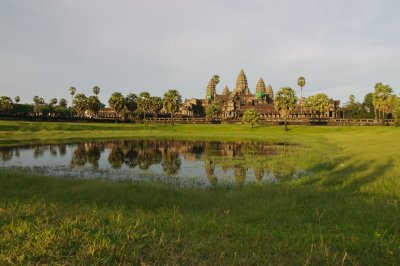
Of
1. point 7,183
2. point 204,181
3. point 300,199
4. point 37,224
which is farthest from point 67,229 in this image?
point 204,181

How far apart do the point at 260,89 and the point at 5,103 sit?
Result: 131595 mm

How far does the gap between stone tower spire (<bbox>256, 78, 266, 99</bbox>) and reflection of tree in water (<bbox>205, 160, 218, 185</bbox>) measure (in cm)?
16834

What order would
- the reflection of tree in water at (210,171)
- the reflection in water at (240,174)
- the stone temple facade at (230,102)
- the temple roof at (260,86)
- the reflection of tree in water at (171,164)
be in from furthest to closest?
the temple roof at (260,86)
the stone temple facade at (230,102)
the reflection of tree in water at (171,164)
the reflection in water at (240,174)
the reflection of tree in water at (210,171)

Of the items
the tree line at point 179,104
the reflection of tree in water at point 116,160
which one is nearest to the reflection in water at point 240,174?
the reflection of tree in water at point 116,160

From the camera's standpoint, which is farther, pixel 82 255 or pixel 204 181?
pixel 204 181

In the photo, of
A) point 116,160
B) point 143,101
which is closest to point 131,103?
point 143,101

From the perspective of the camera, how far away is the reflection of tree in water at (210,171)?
20973mm

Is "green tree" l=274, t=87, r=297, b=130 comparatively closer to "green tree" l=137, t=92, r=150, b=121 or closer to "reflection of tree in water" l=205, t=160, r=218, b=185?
"green tree" l=137, t=92, r=150, b=121

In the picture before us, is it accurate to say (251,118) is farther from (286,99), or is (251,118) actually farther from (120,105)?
(120,105)

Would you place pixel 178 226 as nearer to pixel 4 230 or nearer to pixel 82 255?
pixel 82 255

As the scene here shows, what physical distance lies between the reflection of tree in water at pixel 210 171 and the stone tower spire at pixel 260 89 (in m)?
168

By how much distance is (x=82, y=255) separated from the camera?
562 centimetres

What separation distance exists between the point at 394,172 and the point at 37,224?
57.8 ft

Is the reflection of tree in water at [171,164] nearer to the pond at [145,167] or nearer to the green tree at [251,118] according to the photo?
the pond at [145,167]
